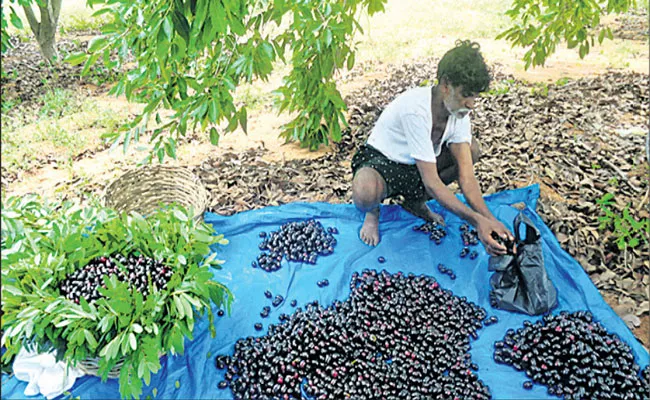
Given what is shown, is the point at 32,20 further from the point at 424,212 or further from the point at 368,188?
the point at 424,212

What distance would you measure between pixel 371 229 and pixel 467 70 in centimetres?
105

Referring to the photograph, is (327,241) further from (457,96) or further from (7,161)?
(7,161)

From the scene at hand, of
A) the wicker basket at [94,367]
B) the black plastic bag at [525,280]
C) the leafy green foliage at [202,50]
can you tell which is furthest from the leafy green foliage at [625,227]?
the wicker basket at [94,367]

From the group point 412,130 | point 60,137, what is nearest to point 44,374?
point 412,130

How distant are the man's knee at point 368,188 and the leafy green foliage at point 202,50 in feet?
2.36

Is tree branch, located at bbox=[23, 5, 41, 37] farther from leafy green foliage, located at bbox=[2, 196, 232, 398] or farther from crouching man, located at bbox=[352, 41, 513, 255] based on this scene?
crouching man, located at bbox=[352, 41, 513, 255]

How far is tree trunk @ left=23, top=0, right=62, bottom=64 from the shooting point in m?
4.79

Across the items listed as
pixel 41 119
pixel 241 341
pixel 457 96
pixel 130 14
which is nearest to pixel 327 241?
pixel 241 341

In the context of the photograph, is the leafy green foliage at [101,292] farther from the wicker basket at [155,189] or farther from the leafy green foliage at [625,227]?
the leafy green foliage at [625,227]

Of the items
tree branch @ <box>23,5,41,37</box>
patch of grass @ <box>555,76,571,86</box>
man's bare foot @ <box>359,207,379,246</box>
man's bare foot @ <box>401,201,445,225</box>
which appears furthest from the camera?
patch of grass @ <box>555,76,571,86</box>

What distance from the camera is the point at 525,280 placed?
2371 mm

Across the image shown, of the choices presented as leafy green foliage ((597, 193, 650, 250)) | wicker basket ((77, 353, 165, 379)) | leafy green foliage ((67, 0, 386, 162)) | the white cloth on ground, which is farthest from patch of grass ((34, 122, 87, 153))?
leafy green foliage ((597, 193, 650, 250))

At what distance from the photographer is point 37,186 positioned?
11.6 ft

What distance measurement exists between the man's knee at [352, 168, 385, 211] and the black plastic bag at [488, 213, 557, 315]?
0.70 m
